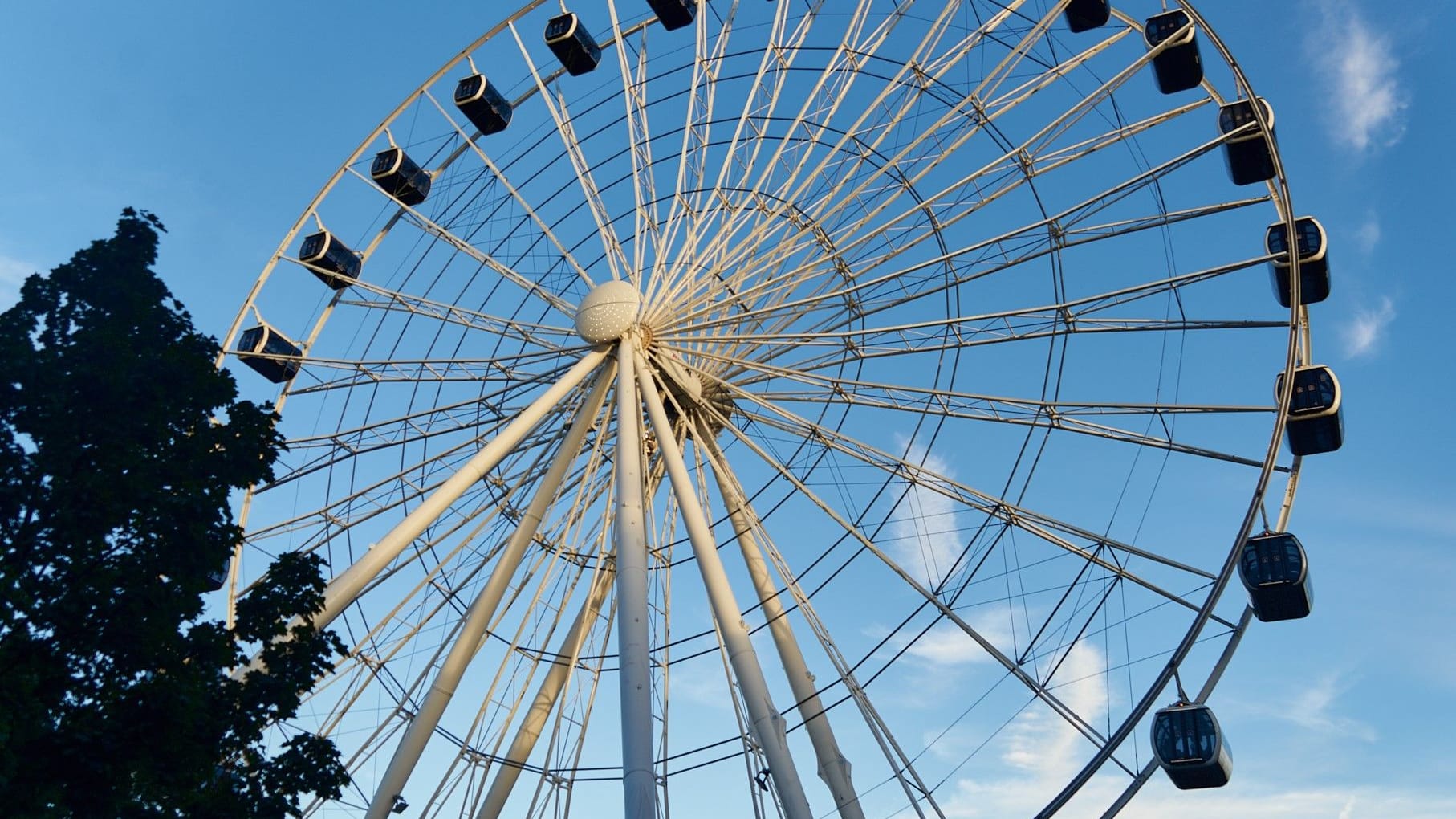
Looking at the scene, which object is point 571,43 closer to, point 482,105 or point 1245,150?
point 482,105

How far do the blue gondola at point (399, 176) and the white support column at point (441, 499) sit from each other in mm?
7457

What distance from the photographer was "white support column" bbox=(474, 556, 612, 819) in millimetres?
22359

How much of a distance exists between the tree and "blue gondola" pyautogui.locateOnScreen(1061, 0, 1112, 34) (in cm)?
1649

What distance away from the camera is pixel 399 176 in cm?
2748

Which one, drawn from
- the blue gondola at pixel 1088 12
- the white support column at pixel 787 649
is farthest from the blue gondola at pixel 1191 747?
the blue gondola at pixel 1088 12

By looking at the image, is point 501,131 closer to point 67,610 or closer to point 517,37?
point 517,37

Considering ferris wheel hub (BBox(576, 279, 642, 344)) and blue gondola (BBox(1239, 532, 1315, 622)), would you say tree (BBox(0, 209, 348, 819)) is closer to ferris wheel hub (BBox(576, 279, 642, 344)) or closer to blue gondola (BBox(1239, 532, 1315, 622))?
ferris wheel hub (BBox(576, 279, 642, 344))

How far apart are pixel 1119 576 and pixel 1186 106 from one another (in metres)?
8.08

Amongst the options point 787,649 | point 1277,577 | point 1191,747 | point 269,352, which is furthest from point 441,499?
point 1277,577

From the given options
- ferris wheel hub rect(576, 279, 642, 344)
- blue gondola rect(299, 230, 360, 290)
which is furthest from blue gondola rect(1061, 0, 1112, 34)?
blue gondola rect(299, 230, 360, 290)

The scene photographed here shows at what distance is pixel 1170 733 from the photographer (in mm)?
18906

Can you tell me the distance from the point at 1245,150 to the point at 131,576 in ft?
59.3

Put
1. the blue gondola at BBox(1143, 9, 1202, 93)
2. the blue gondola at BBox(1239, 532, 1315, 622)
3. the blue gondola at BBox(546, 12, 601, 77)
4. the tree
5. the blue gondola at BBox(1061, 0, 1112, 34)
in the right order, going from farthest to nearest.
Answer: the blue gondola at BBox(546, 12, 601, 77) < the blue gondola at BBox(1061, 0, 1112, 34) < the blue gondola at BBox(1143, 9, 1202, 93) < the blue gondola at BBox(1239, 532, 1315, 622) < the tree

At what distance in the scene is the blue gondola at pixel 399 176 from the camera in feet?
89.9
